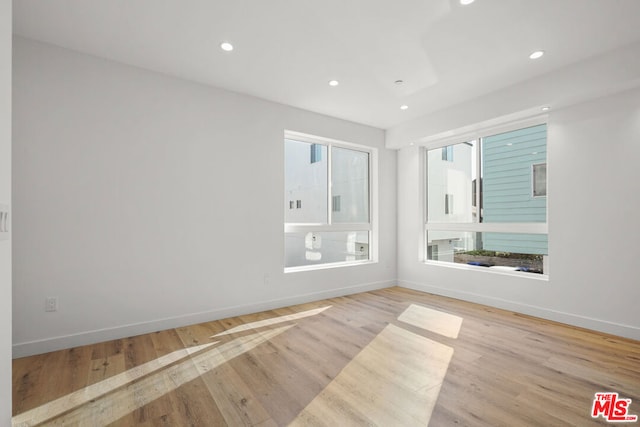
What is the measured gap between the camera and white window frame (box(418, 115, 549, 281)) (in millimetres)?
3803

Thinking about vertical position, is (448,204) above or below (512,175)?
below

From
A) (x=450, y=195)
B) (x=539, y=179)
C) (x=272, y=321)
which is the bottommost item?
(x=272, y=321)

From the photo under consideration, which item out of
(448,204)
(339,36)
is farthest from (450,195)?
(339,36)

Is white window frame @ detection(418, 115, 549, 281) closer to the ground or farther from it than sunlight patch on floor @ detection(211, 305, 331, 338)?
farther from it

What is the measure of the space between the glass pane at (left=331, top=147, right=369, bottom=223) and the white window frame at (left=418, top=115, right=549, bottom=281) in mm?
940

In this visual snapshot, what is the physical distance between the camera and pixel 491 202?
4.28m

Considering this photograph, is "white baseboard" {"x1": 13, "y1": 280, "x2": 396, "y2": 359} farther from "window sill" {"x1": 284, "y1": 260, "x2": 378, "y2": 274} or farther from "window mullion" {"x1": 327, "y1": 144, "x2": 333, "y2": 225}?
"window mullion" {"x1": 327, "y1": 144, "x2": 333, "y2": 225}

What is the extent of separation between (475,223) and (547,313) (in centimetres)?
140

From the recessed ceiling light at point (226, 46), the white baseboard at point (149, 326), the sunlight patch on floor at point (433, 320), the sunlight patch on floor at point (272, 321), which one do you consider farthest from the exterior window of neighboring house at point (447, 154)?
the recessed ceiling light at point (226, 46)

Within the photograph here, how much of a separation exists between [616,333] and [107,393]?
14.8ft

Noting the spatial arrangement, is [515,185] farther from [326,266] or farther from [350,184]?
[326,266]

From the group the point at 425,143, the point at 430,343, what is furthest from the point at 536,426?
the point at 425,143

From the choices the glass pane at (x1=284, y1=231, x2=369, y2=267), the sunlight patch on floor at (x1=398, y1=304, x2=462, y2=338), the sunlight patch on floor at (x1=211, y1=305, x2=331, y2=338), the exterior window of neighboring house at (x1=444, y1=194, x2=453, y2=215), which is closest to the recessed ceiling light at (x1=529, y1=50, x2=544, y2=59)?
the exterior window of neighboring house at (x1=444, y1=194, x2=453, y2=215)
